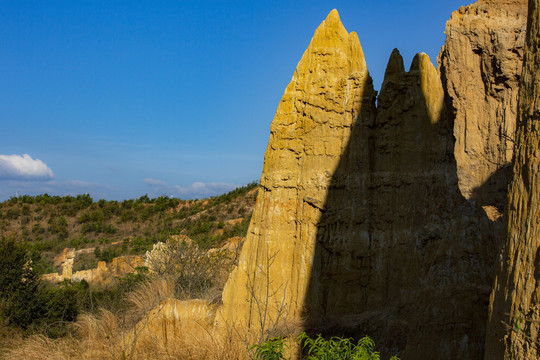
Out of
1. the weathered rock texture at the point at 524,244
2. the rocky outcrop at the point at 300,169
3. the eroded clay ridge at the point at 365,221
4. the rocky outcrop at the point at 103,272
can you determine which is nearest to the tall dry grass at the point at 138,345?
the eroded clay ridge at the point at 365,221

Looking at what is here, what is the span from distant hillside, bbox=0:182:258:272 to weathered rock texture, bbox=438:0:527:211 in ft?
58.1

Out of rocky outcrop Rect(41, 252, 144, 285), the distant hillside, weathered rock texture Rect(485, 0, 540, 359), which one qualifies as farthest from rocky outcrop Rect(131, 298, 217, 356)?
the distant hillside

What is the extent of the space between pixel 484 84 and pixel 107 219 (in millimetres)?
38374

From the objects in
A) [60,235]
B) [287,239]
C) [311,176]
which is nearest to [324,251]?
[287,239]

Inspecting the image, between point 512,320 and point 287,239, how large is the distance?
5988mm

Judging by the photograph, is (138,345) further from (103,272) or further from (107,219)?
(107,219)

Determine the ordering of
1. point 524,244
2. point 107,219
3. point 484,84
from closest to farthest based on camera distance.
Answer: point 524,244 < point 484,84 < point 107,219

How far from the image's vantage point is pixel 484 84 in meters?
19.1

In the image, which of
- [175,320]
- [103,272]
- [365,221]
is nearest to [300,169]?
[365,221]

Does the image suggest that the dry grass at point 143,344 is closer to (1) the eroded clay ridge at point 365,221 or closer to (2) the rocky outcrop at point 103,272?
(1) the eroded clay ridge at point 365,221

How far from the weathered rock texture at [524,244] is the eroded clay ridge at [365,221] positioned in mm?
3159

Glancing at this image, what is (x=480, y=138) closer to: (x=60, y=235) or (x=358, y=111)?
(x=358, y=111)

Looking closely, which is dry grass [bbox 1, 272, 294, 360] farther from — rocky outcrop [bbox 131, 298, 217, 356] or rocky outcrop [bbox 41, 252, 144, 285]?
rocky outcrop [bbox 41, 252, 144, 285]

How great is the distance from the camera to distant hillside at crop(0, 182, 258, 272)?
36.1 meters
